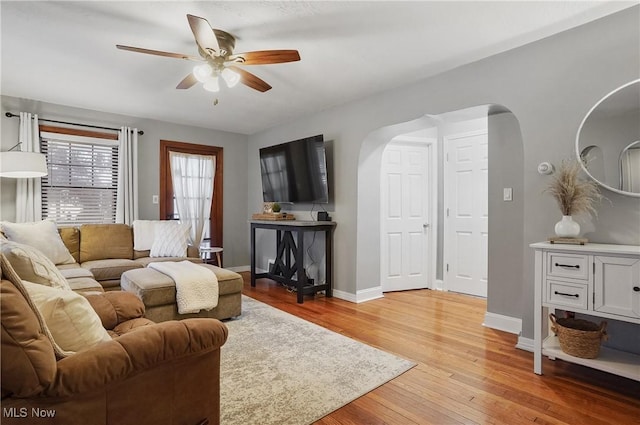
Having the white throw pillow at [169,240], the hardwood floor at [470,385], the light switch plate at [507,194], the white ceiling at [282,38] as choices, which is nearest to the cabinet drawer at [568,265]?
the hardwood floor at [470,385]

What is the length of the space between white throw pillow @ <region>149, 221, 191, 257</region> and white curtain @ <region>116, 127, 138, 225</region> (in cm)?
66

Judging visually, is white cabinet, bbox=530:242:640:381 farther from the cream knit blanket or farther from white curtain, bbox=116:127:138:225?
white curtain, bbox=116:127:138:225

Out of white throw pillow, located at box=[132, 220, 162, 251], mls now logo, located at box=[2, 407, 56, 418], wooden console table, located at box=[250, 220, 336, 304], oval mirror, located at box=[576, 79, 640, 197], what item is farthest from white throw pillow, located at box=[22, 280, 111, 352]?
white throw pillow, located at box=[132, 220, 162, 251]

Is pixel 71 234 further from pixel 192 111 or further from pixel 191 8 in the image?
pixel 191 8

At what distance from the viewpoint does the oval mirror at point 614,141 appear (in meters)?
2.09

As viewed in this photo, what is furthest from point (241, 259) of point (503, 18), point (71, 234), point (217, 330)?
point (503, 18)

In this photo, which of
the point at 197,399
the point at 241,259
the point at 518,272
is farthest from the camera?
the point at 241,259

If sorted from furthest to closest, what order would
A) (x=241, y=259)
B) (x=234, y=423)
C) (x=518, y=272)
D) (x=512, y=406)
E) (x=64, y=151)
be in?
(x=241, y=259)
(x=64, y=151)
(x=518, y=272)
(x=512, y=406)
(x=234, y=423)

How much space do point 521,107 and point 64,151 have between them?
17.2 ft

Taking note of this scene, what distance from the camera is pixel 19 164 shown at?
11.2 feet

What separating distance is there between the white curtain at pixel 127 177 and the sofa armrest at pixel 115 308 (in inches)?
114

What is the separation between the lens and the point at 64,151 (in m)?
4.27

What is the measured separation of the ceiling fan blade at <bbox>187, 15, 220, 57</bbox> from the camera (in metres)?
1.88

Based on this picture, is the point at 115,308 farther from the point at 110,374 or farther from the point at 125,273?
the point at 125,273
